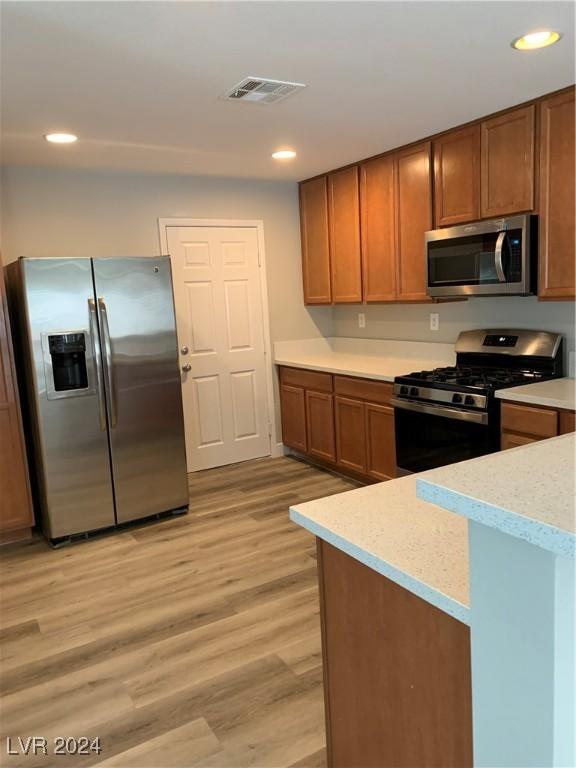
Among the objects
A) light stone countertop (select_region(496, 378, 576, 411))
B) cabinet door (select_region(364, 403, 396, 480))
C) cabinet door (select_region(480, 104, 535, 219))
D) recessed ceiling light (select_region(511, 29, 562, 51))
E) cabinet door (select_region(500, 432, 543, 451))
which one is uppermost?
recessed ceiling light (select_region(511, 29, 562, 51))

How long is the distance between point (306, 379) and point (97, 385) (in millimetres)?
1743

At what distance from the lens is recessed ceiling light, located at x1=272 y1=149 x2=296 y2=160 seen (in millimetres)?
3887

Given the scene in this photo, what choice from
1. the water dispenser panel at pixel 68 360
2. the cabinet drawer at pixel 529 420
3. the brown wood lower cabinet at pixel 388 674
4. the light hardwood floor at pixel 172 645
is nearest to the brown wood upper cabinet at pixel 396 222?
the cabinet drawer at pixel 529 420

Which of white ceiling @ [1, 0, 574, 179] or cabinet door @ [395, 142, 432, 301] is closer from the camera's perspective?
white ceiling @ [1, 0, 574, 179]

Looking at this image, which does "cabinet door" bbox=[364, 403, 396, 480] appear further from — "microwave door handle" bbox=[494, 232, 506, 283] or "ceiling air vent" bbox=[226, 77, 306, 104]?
"ceiling air vent" bbox=[226, 77, 306, 104]

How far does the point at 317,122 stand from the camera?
10.7 ft

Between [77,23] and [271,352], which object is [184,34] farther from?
[271,352]

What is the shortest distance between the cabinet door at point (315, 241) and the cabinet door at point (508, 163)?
163 cm

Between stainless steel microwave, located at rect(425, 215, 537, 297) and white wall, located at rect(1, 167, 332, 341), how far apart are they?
66.0 inches

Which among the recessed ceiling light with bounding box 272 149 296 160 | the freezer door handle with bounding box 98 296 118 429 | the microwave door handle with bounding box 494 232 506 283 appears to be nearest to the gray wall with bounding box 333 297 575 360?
the microwave door handle with bounding box 494 232 506 283

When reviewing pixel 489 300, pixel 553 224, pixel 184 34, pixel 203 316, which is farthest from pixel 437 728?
pixel 203 316

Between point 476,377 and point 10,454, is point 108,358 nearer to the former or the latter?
point 10,454

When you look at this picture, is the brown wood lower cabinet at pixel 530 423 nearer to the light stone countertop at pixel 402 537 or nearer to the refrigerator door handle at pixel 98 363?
the light stone countertop at pixel 402 537

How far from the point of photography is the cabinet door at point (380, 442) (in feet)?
12.9
